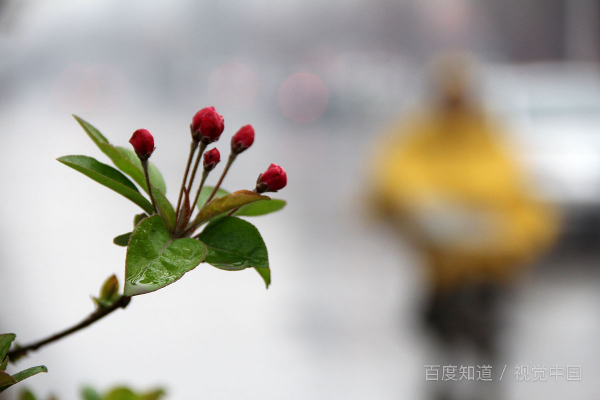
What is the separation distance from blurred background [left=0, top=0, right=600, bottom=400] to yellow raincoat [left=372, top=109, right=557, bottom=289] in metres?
0.13

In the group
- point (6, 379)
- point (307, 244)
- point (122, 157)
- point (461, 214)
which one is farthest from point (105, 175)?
point (307, 244)

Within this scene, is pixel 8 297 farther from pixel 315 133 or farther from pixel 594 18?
pixel 594 18

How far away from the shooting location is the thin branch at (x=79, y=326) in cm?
47

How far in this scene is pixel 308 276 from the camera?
3777mm

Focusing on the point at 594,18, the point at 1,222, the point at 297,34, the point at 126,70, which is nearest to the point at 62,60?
the point at 126,70

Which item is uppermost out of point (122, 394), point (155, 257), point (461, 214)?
point (461, 214)

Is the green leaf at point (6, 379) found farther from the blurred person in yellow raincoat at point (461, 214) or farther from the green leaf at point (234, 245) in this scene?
the blurred person in yellow raincoat at point (461, 214)

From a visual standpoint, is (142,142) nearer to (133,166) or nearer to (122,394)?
(133,166)

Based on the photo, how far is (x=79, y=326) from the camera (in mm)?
479

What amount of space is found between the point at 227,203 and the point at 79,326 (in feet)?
0.44

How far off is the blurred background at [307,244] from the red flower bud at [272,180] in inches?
16.7

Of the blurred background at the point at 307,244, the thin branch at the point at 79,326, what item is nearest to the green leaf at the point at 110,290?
the thin branch at the point at 79,326

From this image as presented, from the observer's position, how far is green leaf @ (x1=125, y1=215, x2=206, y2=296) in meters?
0.39

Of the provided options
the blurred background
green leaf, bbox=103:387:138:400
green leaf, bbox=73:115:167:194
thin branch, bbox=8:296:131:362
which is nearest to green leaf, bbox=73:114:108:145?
green leaf, bbox=73:115:167:194
